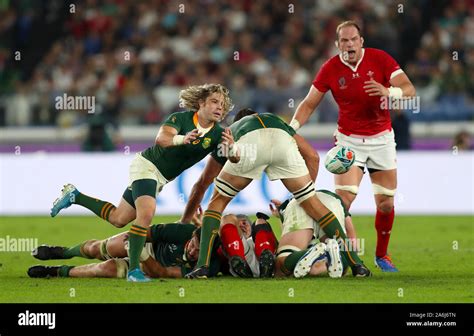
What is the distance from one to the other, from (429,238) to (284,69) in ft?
24.8

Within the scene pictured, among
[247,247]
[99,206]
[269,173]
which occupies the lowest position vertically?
[247,247]

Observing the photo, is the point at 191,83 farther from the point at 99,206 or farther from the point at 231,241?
the point at 231,241

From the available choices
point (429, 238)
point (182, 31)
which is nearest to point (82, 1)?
point (182, 31)

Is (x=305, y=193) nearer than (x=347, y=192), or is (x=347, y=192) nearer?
(x=305, y=193)

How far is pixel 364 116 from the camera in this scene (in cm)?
1120

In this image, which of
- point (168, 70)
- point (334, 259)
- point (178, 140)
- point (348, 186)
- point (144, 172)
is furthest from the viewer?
point (168, 70)

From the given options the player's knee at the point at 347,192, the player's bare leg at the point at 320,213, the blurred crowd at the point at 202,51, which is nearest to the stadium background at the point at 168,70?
the blurred crowd at the point at 202,51

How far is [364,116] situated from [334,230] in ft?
5.19

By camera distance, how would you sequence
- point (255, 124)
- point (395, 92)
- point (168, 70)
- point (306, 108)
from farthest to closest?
point (168, 70) → point (306, 108) → point (395, 92) → point (255, 124)

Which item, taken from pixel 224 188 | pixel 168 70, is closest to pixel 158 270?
pixel 224 188

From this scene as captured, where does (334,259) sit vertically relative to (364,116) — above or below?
below

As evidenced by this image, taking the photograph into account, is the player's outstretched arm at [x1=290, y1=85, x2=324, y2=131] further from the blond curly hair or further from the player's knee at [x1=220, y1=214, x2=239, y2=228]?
the player's knee at [x1=220, y1=214, x2=239, y2=228]

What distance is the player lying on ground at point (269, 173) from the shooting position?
1002 cm

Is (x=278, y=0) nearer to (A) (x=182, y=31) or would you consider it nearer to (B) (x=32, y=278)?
(A) (x=182, y=31)
